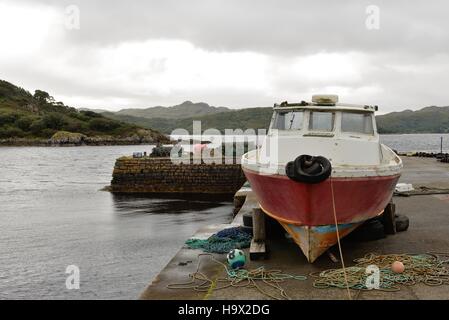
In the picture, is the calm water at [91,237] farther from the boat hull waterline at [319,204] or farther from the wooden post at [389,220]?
the wooden post at [389,220]

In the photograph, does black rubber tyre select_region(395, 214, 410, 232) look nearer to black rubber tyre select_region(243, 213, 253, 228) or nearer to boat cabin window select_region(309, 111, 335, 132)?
boat cabin window select_region(309, 111, 335, 132)

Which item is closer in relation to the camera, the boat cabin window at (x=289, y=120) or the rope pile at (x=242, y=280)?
the rope pile at (x=242, y=280)

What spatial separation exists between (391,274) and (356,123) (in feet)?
11.5

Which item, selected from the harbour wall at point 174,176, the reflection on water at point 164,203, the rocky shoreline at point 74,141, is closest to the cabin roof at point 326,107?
the reflection on water at point 164,203

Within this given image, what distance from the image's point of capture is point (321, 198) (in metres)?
7.72

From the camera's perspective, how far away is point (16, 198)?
27.7 m

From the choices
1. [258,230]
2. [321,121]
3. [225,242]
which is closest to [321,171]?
[258,230]

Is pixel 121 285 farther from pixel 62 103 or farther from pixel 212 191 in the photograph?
pixel 62 103

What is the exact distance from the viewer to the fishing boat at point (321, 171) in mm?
7719

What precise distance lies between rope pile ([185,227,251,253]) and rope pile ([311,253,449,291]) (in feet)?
7.84

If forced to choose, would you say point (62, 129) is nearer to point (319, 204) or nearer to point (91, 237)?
point (91, 237)

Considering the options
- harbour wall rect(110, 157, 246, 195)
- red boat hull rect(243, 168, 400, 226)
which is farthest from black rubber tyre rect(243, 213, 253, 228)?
harbour wall rect(110, 157, 246, 195)
